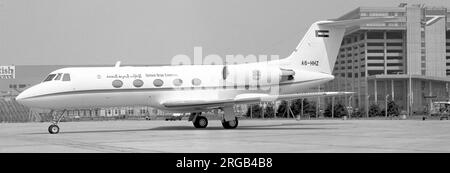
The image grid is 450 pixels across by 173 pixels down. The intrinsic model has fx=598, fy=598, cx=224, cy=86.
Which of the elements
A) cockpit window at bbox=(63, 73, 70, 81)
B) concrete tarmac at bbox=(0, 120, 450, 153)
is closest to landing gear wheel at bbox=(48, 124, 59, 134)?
concrete tarmac at bbox=(0, 120, 450, 153)

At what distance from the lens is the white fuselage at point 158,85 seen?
31688 millimetres

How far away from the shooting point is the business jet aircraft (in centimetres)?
3192

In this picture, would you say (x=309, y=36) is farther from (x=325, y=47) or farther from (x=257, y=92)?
(x=257, y=92)

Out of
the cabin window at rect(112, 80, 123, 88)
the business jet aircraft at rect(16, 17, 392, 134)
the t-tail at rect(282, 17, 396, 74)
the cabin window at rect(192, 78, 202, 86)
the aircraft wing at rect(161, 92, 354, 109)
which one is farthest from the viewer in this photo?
the t-tail at rect(282, 17, 396, 74)

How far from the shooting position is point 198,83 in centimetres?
3428

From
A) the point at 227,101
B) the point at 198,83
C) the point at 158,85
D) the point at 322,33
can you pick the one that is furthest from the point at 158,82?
the point at 322,33

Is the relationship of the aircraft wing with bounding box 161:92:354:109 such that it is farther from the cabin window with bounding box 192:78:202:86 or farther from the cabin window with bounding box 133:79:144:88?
the cabin window with bounding box 133:79:144:88

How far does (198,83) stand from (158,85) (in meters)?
2.34

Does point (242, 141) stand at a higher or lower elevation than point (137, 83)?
lower

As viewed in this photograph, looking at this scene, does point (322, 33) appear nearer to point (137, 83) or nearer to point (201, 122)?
point (201, 122)

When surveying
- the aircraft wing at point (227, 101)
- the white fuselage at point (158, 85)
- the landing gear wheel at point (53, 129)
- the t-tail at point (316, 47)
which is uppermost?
the t-tail at point (316, 47)

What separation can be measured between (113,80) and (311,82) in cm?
1189

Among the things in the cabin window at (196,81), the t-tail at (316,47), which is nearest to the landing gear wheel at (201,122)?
the cabin window at (196,81)

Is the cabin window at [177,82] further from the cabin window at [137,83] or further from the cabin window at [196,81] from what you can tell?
the cabin window at [137,83]
